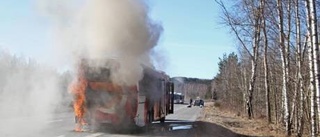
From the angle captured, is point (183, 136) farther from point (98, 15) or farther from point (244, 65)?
point (244, 65)

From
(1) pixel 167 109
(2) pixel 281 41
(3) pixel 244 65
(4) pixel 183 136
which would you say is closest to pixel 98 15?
(4) pixel 183 136

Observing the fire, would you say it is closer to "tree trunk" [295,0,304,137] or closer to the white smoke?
the white smoke

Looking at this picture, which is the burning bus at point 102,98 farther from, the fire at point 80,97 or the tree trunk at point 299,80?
the tree trunk at point 299,80

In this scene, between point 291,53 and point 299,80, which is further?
point 291,53

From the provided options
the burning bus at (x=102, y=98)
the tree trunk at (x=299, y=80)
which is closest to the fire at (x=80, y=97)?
the burning bus at (x=102, y=98)

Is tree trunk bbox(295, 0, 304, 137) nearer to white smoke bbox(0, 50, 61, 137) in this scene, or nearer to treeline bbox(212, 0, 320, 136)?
treeline bbox(212, 0, 320, 136)

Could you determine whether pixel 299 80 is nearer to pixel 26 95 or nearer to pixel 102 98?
pixel 102 98

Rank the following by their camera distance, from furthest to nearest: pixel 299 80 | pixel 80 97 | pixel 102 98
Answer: pixel 102 98 → pixel 80 97 → pixel 299 80

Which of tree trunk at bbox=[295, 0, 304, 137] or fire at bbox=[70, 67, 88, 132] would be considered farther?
fire at bbox=[70, 67, 88, 132]

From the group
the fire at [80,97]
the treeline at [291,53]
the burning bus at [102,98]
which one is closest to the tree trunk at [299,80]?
the treeline at [291,53]

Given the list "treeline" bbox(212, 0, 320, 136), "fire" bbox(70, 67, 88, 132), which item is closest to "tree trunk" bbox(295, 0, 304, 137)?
"treeline" bbox(212, 0, 320, 136)

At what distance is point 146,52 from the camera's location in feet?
70.3

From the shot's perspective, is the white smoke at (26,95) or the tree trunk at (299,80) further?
the white smoke at (26,95)

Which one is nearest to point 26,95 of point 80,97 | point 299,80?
point 80,97
